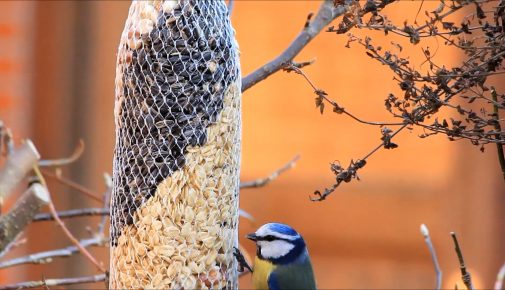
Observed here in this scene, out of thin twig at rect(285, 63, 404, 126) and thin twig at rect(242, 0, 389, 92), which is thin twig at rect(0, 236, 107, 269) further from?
thin twig at rect(285, 63, 404, 126)

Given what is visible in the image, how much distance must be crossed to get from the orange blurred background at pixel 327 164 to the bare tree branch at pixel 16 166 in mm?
2776

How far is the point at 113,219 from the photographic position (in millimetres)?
2615

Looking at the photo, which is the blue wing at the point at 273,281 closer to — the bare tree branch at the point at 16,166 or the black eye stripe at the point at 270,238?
the black eye stripe at the point at 270,238

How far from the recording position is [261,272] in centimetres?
264

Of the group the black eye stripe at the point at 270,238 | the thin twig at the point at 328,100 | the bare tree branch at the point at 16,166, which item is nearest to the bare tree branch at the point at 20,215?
the bare tree branch at the point at 16,166

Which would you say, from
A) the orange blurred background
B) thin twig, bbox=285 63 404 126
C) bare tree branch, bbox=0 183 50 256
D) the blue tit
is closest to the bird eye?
the blue tit

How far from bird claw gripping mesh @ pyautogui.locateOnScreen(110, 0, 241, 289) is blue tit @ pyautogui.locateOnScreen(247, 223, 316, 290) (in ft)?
0.31

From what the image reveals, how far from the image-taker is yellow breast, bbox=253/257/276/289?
2.62 m

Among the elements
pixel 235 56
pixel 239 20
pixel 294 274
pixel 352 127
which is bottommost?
pixel 294 274

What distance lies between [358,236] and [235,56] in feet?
13.2

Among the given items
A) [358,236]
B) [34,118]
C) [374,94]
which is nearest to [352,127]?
[374,94]

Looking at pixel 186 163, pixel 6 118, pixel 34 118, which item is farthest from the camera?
pixel 34 118

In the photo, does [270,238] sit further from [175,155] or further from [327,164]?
[327,164]

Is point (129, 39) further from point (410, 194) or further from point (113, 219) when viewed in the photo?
point (410, 194)
